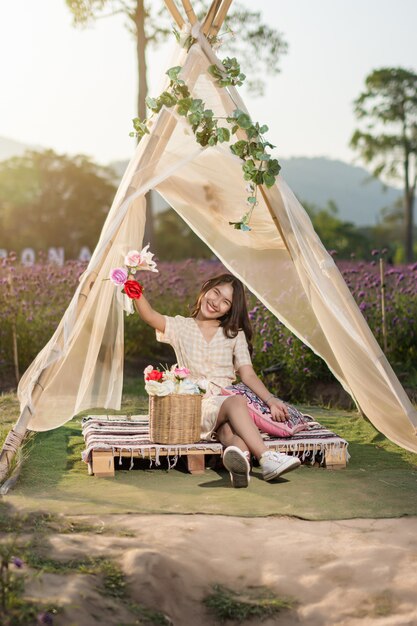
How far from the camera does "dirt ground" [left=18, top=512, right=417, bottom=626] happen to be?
2793mm

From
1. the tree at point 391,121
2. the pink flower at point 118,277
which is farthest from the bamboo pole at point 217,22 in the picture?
the tree at point 391,121

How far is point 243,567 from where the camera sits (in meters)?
3.20

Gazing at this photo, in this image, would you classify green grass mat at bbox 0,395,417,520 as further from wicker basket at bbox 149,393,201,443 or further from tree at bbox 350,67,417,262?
tree at bbox 350,67,417,262

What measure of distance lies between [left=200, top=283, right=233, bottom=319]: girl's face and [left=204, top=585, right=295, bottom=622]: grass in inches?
87.5

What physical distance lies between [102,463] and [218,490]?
2.15 ft

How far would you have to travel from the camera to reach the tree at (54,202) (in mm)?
28641

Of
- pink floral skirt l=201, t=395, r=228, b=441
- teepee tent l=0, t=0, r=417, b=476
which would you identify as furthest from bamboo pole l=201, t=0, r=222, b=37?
pink floral skirt l=201, t=395, r=228, b=441

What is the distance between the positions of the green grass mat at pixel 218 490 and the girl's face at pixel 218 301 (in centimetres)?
85

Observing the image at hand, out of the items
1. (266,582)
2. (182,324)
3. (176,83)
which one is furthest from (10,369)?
(266,582)

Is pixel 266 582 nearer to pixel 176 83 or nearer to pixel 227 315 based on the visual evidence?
pixel 227 315

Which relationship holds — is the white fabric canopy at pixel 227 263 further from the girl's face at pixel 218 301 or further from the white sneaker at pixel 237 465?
the white sneaker at pixel 237 465

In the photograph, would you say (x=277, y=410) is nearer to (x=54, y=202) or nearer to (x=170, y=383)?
(x=170, y=383)

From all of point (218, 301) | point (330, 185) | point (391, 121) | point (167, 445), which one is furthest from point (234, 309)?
point (330, 185)

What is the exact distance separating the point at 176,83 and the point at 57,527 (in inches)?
97.6
